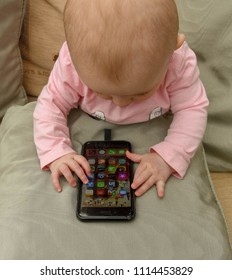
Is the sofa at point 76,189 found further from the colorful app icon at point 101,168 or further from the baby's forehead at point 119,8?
the baby's forehead at point 119,8

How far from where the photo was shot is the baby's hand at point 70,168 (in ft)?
2.18

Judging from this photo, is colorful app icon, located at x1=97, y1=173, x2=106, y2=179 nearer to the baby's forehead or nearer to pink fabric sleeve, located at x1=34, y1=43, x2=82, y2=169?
pink fabric sleeve, located at x1=34, y1=43, x2=82, y2=169

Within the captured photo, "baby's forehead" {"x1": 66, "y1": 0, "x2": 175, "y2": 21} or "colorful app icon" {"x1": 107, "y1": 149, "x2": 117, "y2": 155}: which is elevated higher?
"baby's forehead" {"x1": 66, "y1": 0, "x2": 175, "y2": 21}

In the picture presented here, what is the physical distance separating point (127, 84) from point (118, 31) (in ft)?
0.25

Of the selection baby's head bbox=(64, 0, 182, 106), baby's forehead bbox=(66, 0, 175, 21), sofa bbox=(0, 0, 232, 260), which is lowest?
sofa bbox=(0, 0, 232, 260)

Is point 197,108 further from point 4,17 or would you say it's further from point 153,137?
point 4,17

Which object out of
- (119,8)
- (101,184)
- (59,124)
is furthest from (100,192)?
(119,8)

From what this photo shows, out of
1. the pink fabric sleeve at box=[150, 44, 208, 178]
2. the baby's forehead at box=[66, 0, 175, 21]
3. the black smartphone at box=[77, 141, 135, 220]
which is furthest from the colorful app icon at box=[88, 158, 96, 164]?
the baby's forehead at box=[66, 0, 175, 21]

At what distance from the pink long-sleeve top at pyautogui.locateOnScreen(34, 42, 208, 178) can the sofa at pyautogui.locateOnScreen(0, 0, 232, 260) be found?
26 mm

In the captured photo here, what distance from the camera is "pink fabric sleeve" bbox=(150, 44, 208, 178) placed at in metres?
0.70

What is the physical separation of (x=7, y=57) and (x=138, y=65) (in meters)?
0.41

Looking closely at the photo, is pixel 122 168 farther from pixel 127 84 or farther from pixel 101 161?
pixel 127 84
